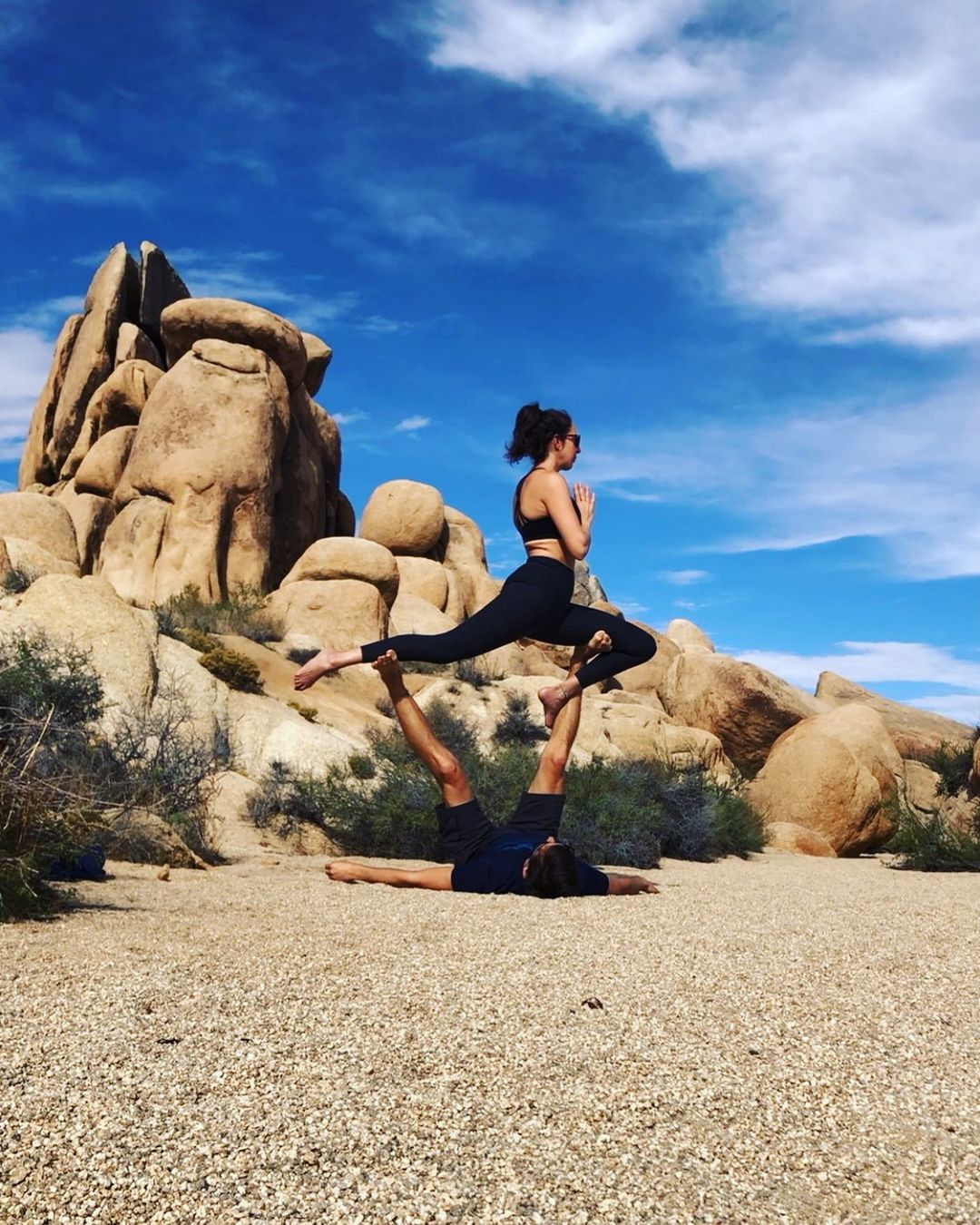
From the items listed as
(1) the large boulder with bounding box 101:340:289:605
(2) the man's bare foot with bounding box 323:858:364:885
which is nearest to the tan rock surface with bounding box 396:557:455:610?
(1) the large boulder with bounding box 101:340:289:605

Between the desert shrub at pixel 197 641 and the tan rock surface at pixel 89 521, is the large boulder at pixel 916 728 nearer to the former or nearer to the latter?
the desert shrub at pixel 197 641

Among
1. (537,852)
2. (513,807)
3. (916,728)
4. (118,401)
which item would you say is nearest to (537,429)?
(537,852)

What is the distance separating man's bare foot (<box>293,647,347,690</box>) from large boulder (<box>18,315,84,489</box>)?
3230 centimetres

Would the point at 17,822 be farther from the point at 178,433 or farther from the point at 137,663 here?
the point at 178,433

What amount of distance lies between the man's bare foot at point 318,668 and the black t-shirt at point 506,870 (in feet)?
5.03

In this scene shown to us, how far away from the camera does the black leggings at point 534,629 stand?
605cm

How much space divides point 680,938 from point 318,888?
2.54 meters

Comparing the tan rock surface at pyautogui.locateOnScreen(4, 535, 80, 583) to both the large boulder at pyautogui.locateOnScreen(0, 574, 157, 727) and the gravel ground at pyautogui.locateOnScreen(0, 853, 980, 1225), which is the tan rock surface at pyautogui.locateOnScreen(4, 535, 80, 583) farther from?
the gravel ground at pyautogui.locateOnScreen(0, 853, 980, 1225)

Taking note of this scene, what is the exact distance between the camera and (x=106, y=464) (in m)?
30.6

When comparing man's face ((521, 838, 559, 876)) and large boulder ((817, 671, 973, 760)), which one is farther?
large boulder ((817, 671, 973, 760))

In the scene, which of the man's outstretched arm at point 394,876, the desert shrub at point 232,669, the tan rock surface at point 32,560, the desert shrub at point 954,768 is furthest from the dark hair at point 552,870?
the tan rock surface at point 32,560

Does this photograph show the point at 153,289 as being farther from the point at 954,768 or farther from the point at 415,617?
the point at 954,768

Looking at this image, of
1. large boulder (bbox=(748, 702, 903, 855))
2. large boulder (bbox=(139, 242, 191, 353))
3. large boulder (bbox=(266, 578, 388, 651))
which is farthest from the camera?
large boulder (bbox=(139, 242, 191, 353))

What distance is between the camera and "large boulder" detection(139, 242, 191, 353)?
35.6 meters
